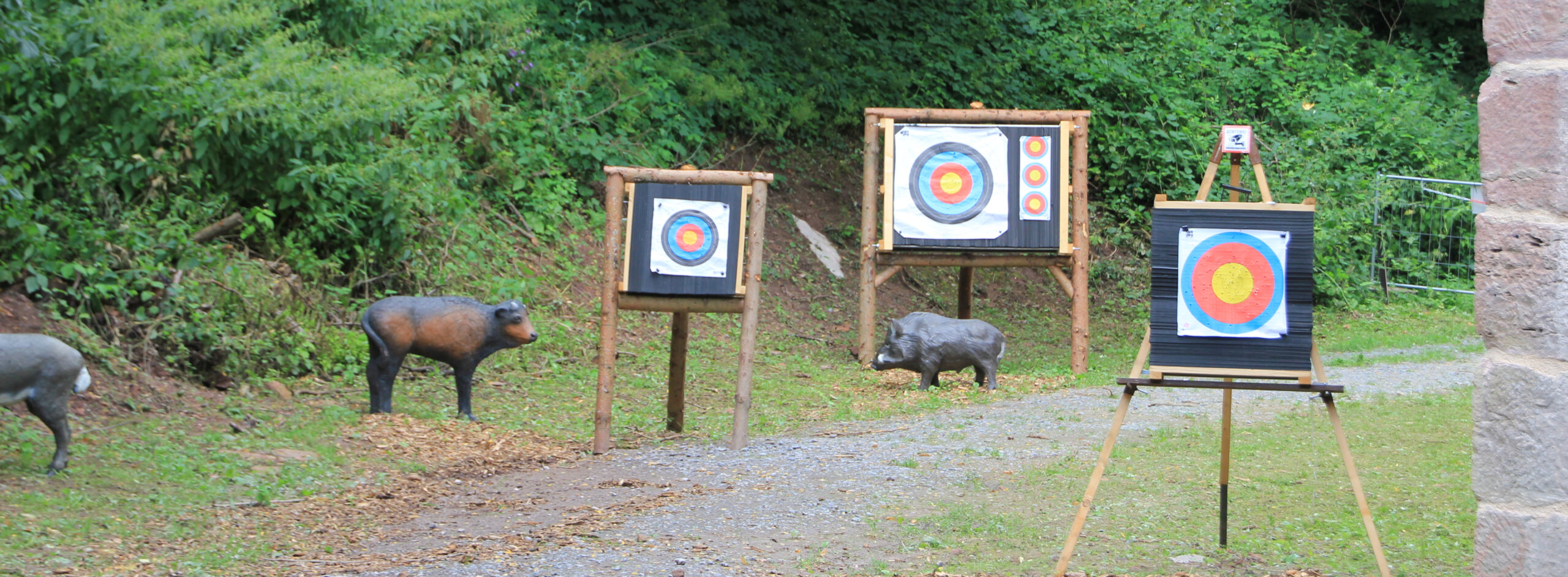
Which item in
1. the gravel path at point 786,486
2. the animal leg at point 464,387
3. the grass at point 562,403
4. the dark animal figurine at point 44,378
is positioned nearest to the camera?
the gravel path at point 786,486

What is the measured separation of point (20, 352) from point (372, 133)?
362 centimetres

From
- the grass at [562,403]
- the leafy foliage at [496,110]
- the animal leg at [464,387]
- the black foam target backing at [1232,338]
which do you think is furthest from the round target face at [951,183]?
the black foam target backing at [1232,338]

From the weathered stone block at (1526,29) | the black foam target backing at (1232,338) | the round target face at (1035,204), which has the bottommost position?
the black foam target backing at (1232,338)

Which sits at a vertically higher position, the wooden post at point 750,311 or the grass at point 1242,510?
the wooden post at point 750,311

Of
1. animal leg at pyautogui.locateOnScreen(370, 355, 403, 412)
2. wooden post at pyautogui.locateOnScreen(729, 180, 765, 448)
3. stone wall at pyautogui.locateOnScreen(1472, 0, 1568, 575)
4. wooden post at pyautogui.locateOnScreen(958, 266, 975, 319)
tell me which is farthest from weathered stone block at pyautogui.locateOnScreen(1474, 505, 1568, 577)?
wooden post at pyautogui.locateOnScreen(958, 266, 975, 319)

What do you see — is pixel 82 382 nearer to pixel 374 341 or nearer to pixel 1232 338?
pixel 374 341

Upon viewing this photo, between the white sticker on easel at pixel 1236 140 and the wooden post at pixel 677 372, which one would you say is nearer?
the white sticker on easel at pixel 1236 140

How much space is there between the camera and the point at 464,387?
7.23 metres

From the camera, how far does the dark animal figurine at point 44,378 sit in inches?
201

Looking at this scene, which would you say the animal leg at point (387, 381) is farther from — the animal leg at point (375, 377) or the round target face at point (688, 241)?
the round target face at point (688, 241)

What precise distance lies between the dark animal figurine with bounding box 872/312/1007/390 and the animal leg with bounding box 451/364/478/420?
294cm

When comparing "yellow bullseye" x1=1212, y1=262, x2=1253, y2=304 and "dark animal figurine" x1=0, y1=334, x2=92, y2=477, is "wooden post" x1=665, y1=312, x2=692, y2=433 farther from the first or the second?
"yellow bullseye" x1=1212, y1=262, x2=1253, y2=304

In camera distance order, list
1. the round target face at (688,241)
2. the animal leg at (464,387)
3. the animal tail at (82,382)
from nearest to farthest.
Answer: the animal tail at (82,382)
the round target face at (688,241)
the animal leg at (464,387)

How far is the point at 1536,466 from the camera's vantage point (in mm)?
3496
